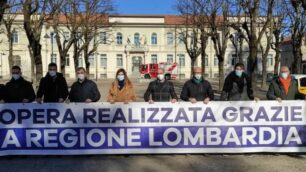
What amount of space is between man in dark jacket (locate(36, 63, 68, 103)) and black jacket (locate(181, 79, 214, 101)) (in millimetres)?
2579

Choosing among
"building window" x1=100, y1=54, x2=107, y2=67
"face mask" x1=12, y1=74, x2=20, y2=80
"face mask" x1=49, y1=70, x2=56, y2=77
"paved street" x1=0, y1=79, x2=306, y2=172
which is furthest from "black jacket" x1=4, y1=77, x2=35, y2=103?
"building window" x1=100, y1=54, x2=107, y2=67

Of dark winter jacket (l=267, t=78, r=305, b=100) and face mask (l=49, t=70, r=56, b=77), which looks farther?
face mask (l=49, t=70, r=56, b=77)

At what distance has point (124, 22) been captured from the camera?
287ft

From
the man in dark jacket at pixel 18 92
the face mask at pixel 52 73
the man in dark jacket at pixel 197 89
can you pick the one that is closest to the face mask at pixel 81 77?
the face mask at pixel 52 73

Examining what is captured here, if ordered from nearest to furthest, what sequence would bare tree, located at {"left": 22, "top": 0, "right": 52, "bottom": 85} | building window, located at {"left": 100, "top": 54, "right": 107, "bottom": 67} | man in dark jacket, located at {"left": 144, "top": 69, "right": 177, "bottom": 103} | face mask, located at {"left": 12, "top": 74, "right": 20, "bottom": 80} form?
1. face mask, located at {"left": 12, "top": 74, "right": 20, "bottom": 80}
2. man in dark jacket, located at {"left": 144, "top": 69, "right": 177, "bottom": 103}
3. bare tree, located at {"left": 22, "top": 0, "right": 52, "bottom": 85}
4. building window, located at {"left": 100, "top": 54, "right": 107, "bottom": 67}

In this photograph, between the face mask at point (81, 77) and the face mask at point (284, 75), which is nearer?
the face mask at point (284, 75)

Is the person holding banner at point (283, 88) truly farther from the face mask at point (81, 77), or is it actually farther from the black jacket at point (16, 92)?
the black jacket at point (16, 92)

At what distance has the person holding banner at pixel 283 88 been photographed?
9.13 m

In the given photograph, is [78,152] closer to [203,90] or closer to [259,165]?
[203,90]

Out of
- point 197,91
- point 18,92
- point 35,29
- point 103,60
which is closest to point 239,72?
point 197,91

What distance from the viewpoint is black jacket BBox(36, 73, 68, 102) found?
9523 mm

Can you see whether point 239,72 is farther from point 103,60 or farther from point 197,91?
point 103,60

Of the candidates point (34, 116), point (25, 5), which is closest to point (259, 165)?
point (34, 116)

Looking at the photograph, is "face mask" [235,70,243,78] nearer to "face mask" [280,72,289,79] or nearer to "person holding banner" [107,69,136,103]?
"face mask" [280,72,289,79]
